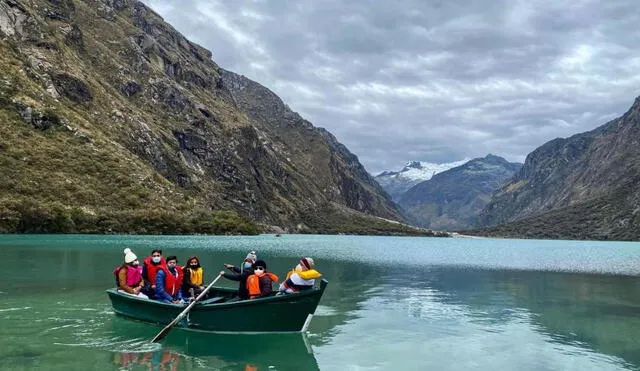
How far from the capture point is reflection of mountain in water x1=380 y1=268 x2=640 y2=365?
32219mm

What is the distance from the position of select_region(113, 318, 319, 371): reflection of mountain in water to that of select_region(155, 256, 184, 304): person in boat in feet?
5.91

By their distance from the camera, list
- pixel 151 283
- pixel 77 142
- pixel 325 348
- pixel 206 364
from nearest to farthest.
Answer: pixel 206 364 < pixel 325 348 < pixel 151 283 < pixel 77 142

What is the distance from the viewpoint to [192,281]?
32.0 meters

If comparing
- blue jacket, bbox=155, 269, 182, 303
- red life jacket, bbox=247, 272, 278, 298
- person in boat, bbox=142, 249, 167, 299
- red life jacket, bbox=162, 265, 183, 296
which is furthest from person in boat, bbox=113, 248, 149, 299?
red life jacket, bbox=247, 272, 278, 298

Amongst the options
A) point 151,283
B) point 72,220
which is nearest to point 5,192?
point 72,220

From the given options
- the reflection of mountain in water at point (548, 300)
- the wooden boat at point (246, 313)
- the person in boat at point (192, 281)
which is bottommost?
the reflection of mountain in water at point (548, 300)

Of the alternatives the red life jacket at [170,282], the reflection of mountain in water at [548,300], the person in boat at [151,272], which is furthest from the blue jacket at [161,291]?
the reflection of mountain in water at [548,300]

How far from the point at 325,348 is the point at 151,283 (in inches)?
434

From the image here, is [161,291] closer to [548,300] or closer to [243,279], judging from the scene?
[243,279]

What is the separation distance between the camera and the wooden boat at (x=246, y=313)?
1064 inches

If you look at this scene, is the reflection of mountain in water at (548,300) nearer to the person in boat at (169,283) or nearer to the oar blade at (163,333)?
the person in boat at (169,283)

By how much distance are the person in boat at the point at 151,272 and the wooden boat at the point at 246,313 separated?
144 centimetres

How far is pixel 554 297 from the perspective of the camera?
49.8 metres

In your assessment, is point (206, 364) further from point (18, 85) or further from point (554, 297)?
point (18, 85)
